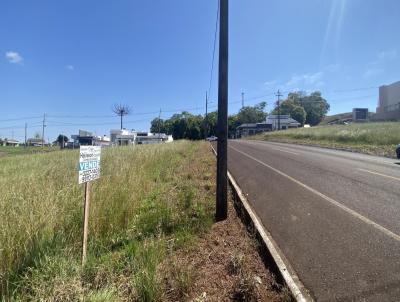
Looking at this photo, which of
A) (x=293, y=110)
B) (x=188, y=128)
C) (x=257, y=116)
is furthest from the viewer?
(x=257, y=116)

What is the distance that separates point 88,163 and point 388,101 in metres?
102

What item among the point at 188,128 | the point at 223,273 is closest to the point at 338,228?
the point at 223,273

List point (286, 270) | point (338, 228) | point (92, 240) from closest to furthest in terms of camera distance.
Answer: point (286, 270) < point (92, 240) < point (338, 228)

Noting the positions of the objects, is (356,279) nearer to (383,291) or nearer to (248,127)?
(383,291)

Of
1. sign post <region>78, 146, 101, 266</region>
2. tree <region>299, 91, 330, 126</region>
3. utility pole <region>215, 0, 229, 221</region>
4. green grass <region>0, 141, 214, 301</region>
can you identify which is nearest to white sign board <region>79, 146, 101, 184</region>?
sign post <region>78, 146, 101, 266</region>

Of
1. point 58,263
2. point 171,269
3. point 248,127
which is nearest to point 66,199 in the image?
point 58,263

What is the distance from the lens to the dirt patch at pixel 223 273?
3.51m

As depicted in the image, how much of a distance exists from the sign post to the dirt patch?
3.89 feet

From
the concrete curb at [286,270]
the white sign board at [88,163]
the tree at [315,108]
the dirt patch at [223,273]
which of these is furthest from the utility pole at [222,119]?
the tree at [315,108]

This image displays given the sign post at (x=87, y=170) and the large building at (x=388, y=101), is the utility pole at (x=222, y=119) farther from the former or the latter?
the large building at (x=388, y=101)

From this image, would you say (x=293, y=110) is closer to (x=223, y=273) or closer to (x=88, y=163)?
(x=223, y=273)

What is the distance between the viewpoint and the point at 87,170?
426 cm

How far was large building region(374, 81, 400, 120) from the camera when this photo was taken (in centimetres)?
7989

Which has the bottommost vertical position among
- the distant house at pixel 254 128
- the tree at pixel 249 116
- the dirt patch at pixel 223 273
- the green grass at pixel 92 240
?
the dirt patch at pixel 223 273
